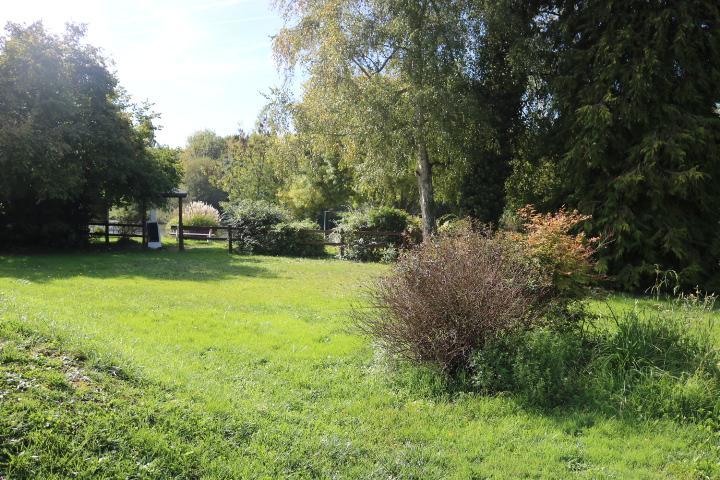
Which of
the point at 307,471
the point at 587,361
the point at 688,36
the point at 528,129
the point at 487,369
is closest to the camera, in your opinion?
the point at 307,471

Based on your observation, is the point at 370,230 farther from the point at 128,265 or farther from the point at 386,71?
the point at 128,265

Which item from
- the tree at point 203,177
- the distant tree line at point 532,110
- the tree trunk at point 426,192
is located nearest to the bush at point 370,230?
the distant tree line at point 532,110

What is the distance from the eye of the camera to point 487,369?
16.9 ft

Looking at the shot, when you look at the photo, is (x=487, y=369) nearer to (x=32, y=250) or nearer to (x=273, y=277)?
(x=273, y=277)

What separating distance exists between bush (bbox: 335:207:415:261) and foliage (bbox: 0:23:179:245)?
789cm

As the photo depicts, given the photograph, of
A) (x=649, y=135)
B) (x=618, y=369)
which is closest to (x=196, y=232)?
(x=649, y=135)

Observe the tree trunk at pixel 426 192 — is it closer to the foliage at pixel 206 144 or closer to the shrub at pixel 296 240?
the shrub at pixel 296 240

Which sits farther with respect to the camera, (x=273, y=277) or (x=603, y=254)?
(x=273, y=277)

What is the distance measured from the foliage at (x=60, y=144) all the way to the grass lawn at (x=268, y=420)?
11.6m

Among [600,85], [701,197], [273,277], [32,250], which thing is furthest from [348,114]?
[32,250]

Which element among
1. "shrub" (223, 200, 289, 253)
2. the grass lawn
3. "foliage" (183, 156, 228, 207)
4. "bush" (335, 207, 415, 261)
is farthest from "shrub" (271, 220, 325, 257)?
"foliage" (183, 156, 228, 207)

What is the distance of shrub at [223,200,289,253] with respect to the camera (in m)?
21.7

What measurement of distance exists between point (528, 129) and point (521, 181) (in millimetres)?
1710

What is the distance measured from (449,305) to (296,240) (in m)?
16.7
